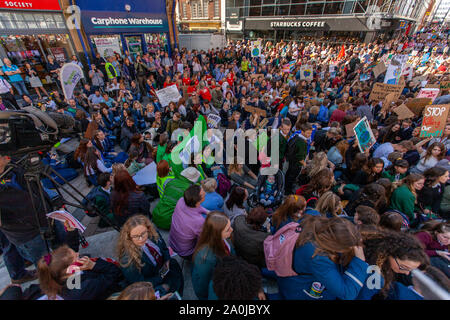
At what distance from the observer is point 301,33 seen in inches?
930

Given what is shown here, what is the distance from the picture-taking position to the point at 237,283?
1.49 meters

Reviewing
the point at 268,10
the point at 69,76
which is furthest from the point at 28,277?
the point at 268,10

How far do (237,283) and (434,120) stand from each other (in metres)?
6.08

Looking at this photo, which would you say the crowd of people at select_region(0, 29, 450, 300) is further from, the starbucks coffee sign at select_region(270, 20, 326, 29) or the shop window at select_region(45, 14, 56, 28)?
the starbucks coffee sign at select_region(270, 20, 326, 29)

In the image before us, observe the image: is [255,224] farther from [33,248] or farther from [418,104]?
[418,104]

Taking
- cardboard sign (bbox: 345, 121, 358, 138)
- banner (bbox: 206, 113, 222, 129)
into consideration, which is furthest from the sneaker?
cardboard sign (bbox: 345, 121, 358, 138)

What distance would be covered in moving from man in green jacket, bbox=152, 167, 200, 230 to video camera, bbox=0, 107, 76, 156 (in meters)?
1.62

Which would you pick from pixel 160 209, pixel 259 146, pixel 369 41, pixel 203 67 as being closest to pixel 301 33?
pixel 369 41

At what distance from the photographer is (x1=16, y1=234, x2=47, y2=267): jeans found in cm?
263

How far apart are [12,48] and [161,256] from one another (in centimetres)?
1269

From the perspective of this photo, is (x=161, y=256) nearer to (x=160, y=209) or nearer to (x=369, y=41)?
(x=160, y=209)

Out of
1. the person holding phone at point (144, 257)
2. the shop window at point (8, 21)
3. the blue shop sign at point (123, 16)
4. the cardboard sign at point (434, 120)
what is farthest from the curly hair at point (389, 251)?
the blue shop sign at point (123, 16)

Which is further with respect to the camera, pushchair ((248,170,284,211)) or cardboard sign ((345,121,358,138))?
cardboard sign ((345,121,358,138))

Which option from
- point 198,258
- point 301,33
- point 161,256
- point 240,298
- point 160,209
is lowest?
point 160,209
